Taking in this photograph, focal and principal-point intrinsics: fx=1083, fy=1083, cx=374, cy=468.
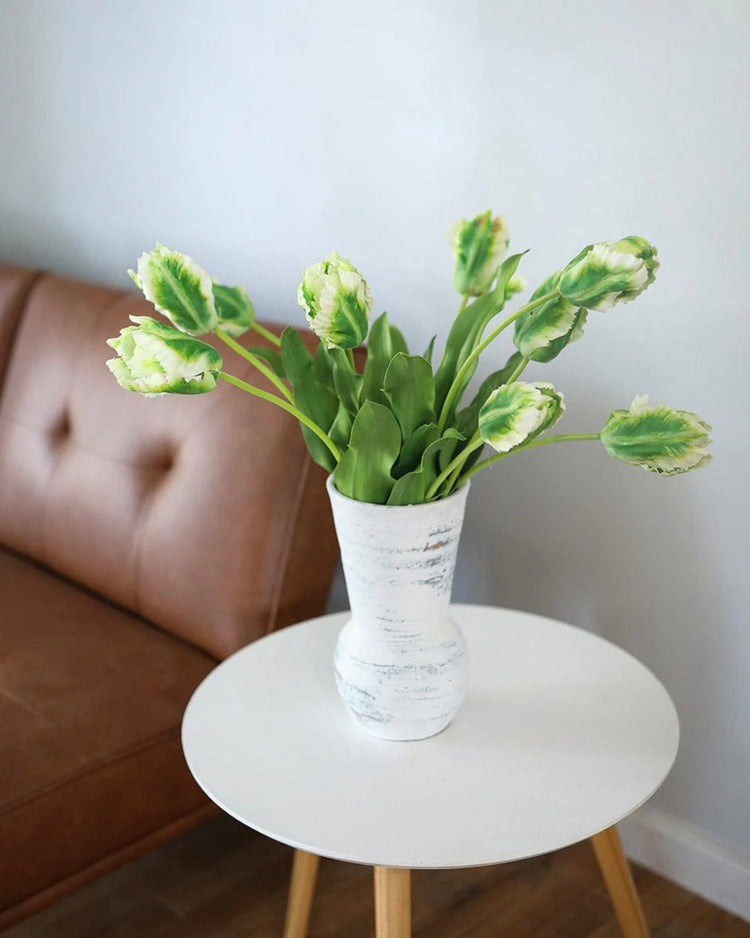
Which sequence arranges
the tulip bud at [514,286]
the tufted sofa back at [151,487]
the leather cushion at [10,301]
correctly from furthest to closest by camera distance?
the leather cushion at [10,301], the tufted sofa back at [151,487], the tulip bud at [514,286]

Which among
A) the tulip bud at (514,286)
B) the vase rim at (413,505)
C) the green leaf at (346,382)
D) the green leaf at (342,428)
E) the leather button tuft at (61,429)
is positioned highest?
the tulip bud at (514,286)

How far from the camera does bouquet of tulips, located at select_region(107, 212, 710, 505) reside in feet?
2.76

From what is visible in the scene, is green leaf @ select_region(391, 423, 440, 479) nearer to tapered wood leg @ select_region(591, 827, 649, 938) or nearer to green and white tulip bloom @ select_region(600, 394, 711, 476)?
green and white tulip bloom @ select_region(600, 394, 711, 476)

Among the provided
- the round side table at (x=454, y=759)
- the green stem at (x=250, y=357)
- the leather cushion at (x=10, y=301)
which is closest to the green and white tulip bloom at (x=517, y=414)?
the green stem at (x=250, y=357)

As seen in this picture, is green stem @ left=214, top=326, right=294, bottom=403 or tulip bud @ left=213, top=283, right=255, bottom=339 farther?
tulip bud @ left=213, top=283, right=255, bottom=339

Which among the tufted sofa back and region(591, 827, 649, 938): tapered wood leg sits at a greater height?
the tufted sofa back

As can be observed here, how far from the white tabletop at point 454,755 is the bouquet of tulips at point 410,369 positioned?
0.82 feet

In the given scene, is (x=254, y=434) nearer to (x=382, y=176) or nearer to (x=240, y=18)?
(x=382, y=176)

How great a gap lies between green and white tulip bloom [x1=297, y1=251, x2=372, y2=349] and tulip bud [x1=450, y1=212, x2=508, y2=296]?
212 millimetres

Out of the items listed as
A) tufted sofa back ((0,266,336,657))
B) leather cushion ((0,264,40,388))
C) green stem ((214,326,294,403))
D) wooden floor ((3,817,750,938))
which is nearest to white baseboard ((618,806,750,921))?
wooden floor ((3,817,750,938))

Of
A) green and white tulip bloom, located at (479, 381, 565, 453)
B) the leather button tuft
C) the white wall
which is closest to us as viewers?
green and white tulip bloom, located at (479, 381, 565, 453)

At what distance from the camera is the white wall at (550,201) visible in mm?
1173

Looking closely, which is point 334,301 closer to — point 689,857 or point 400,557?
point 400,557

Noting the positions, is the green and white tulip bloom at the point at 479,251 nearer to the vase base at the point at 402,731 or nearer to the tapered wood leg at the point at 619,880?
the vase base at the point at 402,731
